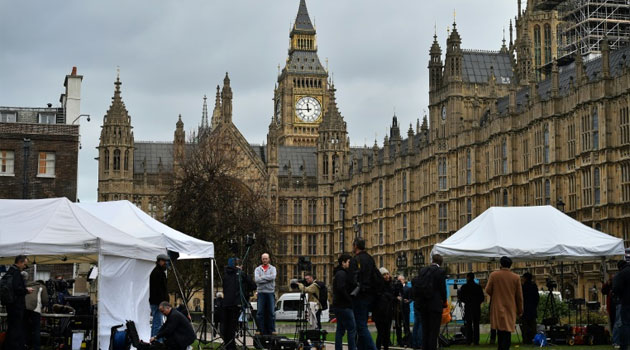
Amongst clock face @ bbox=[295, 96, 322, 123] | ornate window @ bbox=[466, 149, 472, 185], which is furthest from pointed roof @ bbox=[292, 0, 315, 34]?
ornate window @ bbox=[466, 149, 472, 185]

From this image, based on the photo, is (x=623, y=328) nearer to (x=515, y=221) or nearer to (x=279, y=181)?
(x=515, y=221)

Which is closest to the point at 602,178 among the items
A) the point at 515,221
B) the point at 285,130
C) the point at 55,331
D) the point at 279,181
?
the point at 515,221

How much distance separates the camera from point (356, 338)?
22938 millimetres

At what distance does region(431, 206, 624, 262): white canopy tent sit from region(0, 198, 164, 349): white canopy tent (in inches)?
321

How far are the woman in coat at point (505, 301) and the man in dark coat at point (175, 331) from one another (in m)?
6.07

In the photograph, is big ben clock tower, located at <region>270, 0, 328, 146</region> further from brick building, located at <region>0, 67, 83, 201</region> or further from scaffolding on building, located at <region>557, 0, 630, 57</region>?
brick building, located at <region>0, 67, 83, 201</region>

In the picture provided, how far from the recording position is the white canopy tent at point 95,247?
21.8 m

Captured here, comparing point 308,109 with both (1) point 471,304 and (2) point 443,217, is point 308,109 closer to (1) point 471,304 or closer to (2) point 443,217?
(2) point 443,217

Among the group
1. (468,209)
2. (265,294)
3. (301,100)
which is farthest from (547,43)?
(265,294)

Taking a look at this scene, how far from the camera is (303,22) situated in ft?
481

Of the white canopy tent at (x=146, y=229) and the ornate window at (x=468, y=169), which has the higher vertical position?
the ornate window at (x=468, y=169)

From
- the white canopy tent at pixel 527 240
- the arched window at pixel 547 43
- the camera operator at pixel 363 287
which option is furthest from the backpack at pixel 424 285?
the arched window at pixel 547 43

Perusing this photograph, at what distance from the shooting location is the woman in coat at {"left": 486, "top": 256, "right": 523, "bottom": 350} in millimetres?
21703

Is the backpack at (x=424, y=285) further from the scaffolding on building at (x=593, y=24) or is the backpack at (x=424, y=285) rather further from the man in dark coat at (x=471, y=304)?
the scaffolding on building at (x=593, y=24)
